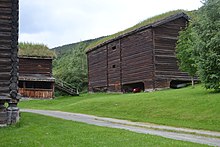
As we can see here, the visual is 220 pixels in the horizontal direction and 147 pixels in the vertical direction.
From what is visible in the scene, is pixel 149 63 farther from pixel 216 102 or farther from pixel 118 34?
pixel 216 102

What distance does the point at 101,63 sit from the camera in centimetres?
4681

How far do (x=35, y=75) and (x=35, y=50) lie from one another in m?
3.39

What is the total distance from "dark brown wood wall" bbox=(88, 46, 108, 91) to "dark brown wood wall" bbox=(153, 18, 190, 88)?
10349 mm

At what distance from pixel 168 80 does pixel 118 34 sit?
9.76 metres

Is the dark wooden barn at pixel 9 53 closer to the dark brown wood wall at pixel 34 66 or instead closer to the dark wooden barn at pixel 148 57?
the dark wooden barn at pixel 148 57

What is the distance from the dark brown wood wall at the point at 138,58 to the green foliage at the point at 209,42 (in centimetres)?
1257

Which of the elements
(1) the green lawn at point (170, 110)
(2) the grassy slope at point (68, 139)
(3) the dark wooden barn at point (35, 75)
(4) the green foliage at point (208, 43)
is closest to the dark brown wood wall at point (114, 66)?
(3) the dark wooden barn at point (35, 75)

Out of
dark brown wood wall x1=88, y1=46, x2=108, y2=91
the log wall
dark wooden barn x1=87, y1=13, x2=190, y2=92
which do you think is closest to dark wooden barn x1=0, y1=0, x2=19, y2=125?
dark wooden barn x1=87, y1=13, x2=190, y2=92

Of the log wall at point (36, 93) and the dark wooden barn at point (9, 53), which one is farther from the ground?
the dark wooden barn at point (9, 53)

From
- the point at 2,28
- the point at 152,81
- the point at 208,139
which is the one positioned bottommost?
the point at 208,139

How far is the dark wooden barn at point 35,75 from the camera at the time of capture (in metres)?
44.5

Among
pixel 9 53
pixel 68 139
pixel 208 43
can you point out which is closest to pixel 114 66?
pixel 208 43

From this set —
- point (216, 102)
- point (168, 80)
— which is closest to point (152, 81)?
point (168, 80)

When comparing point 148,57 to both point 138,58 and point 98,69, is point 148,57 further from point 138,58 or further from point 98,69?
point 98,69
